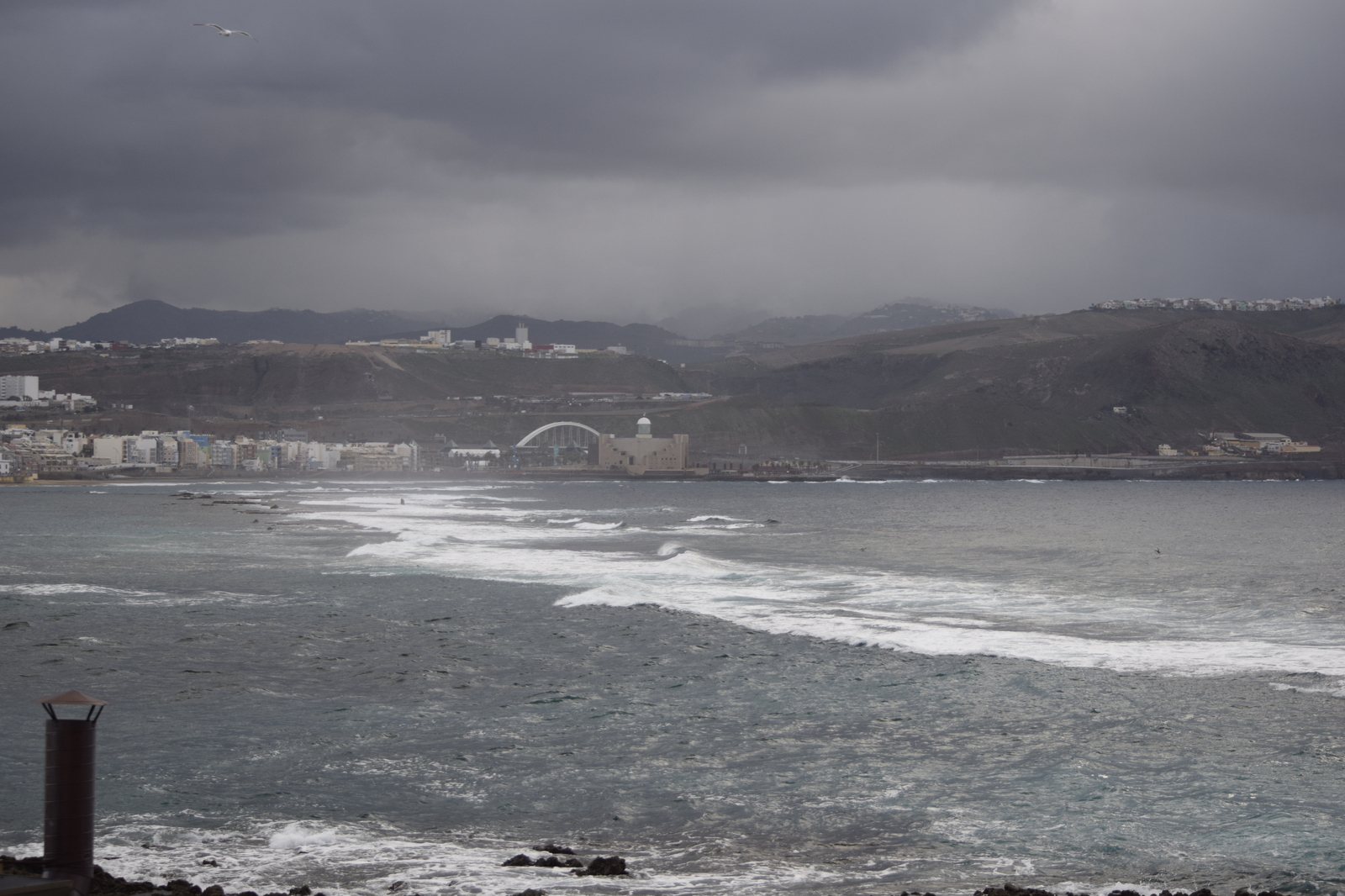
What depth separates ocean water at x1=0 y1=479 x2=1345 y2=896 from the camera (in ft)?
38.6

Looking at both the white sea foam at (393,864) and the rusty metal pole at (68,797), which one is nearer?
the rusty metal pole at (68,797)

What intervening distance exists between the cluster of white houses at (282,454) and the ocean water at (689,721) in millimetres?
114794

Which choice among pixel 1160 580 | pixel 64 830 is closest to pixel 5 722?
pixel 64 830

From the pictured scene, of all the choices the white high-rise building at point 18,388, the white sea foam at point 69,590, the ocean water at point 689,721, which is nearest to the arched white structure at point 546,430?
the white high-rise building at point 18,388

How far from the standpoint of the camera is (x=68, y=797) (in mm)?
8398

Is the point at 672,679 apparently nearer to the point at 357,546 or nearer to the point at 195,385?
the point at 357,546

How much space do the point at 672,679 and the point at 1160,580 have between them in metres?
25.1

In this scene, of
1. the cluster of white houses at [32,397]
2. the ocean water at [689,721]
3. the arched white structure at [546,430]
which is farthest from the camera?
the cluster of white houses at [32,397]

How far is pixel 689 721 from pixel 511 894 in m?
7.58

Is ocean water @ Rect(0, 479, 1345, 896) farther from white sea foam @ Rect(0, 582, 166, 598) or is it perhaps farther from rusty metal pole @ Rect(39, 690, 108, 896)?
rusty metal pole @ Rect(39, 690, 108, 896)

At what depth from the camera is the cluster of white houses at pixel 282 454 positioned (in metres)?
146

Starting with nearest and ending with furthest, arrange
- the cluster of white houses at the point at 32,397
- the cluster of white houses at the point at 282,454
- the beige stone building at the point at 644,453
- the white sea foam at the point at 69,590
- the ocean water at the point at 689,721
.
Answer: the ocean water at the point at 689,721
the white sea foam at the point at 69,590
the cluster of white houses at the point at 282,454
the beige stone building at the point at 644,453
the cluster of white houses at the point at 32,397

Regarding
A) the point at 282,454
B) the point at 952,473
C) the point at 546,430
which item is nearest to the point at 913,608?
the point at 952,473

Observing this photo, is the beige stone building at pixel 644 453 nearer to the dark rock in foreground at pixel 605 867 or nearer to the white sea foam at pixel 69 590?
the white sea foam at pixel 69 590
